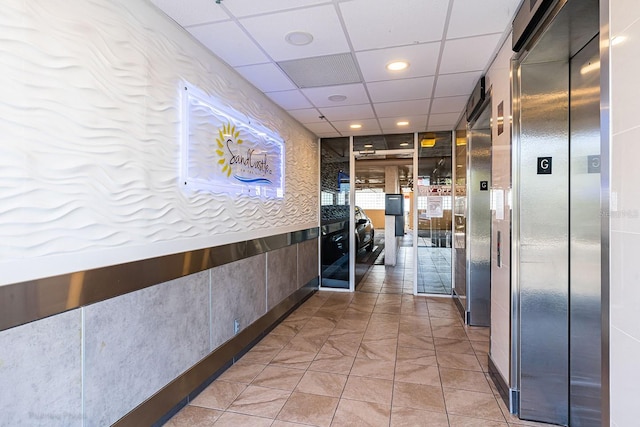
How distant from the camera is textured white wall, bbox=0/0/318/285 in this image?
1.47 meters

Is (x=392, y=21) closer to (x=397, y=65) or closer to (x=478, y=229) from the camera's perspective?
(x=397, y=65)

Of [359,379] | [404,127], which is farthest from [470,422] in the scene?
[404,127]

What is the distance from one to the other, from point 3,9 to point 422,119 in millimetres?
4606

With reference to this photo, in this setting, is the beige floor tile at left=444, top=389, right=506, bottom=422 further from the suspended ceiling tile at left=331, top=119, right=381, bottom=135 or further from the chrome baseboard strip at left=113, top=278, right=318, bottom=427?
the suspended ceiling tile at left=331, top=119, right=381, bottom=135

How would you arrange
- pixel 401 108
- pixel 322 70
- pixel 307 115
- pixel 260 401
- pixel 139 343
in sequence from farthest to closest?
pixel 307 115 < pixel 401 108 < pixel 322 70 < pixel 260 401 < pixel 139 343

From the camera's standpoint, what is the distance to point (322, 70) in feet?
10.6

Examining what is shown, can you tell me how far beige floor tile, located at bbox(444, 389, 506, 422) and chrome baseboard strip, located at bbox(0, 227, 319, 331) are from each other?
2246 millimetres

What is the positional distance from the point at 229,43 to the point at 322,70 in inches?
36.2

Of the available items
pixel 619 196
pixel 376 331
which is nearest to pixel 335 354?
pixel 376 331

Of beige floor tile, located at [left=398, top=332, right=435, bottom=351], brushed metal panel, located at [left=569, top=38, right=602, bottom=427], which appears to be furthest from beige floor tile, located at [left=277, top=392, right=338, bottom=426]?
brushed metal panel, located at [left=569, top=38, right=602, bottom=427]

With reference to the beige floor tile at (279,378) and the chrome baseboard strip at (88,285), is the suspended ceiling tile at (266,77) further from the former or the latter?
the beige floor tile at (279,378)

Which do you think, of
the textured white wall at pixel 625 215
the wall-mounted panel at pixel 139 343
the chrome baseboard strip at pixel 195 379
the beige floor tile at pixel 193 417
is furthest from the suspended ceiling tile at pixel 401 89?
the beige floor tile at pixel 193 417

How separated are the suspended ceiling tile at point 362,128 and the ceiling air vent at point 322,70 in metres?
1.58

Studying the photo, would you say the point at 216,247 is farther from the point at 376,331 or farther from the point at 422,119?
the point at 422,119
